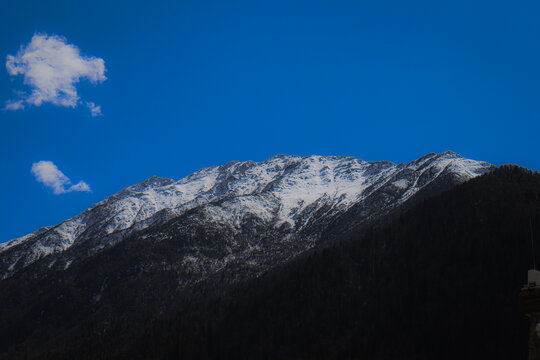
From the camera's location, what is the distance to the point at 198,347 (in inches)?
7156

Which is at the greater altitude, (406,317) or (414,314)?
(414,314)

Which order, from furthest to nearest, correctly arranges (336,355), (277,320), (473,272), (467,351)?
(277,320), (473,272), (336,355), (467,351)

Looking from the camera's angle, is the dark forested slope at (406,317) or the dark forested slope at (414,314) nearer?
the dark forested slope at (414,314)

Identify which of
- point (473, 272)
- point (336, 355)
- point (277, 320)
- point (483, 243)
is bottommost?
point (336, 355)

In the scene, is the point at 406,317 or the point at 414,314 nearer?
the point at 406,317

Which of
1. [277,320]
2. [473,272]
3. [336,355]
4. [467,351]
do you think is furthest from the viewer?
[277,320]

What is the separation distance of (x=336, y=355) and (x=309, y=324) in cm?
2667

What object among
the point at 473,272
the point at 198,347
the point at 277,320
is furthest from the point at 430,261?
the point at 198,347

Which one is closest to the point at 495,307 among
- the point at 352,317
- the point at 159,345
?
the point at 352,317

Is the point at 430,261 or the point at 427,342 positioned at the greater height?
the point at 430,261

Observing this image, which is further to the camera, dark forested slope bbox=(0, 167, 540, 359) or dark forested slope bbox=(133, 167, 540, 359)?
dark forested slope bbox=(0, 167, 540, 359)

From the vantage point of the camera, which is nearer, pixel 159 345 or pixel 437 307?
pixel 437 307

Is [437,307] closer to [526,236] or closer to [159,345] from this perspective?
[526,236]

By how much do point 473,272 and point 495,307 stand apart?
24637mm
